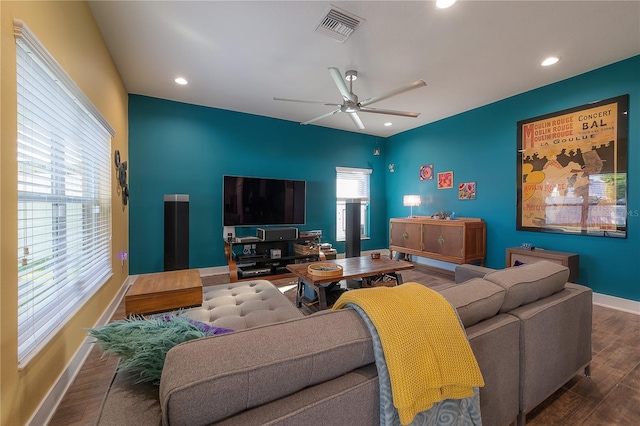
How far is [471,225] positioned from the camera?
12.3 ft

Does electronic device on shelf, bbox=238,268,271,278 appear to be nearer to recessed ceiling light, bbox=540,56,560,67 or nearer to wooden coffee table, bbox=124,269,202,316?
wooden coffee table, bbox=124,269,202,316

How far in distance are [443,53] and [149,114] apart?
376 centimetres

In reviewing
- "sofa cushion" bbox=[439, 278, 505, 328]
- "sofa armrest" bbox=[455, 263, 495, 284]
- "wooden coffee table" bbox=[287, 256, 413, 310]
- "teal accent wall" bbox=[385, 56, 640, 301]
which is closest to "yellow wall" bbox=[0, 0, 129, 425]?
"wooden coffee table" bbox=[287, 256, 413, 310]

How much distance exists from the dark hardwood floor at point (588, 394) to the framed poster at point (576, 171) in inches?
52.0

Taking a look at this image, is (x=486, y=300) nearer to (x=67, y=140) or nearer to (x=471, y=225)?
(x=67, y=140)

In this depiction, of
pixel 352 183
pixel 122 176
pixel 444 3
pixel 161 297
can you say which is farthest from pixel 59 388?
pixel 352 183

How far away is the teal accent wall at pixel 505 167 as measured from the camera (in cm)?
265

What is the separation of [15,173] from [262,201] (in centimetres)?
301

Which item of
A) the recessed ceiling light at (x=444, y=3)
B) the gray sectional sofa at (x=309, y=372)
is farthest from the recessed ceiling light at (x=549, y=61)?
the gray sectional sofa at (x=309, y=372)

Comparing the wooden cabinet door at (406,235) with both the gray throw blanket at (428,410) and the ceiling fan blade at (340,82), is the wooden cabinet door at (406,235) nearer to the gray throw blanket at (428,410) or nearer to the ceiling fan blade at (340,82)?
the ceiling fan blade at (340,82)

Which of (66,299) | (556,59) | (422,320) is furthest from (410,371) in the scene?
(556,59)

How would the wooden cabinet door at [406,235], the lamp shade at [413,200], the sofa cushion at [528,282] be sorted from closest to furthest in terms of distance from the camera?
the sofa cushion at [528,282]
the wooden cabinet door at [406,235]
the lamp shade at [413,200]

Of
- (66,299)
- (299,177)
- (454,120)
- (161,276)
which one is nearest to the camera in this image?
(66,299)

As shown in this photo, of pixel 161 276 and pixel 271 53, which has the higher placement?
pixel 271 53
